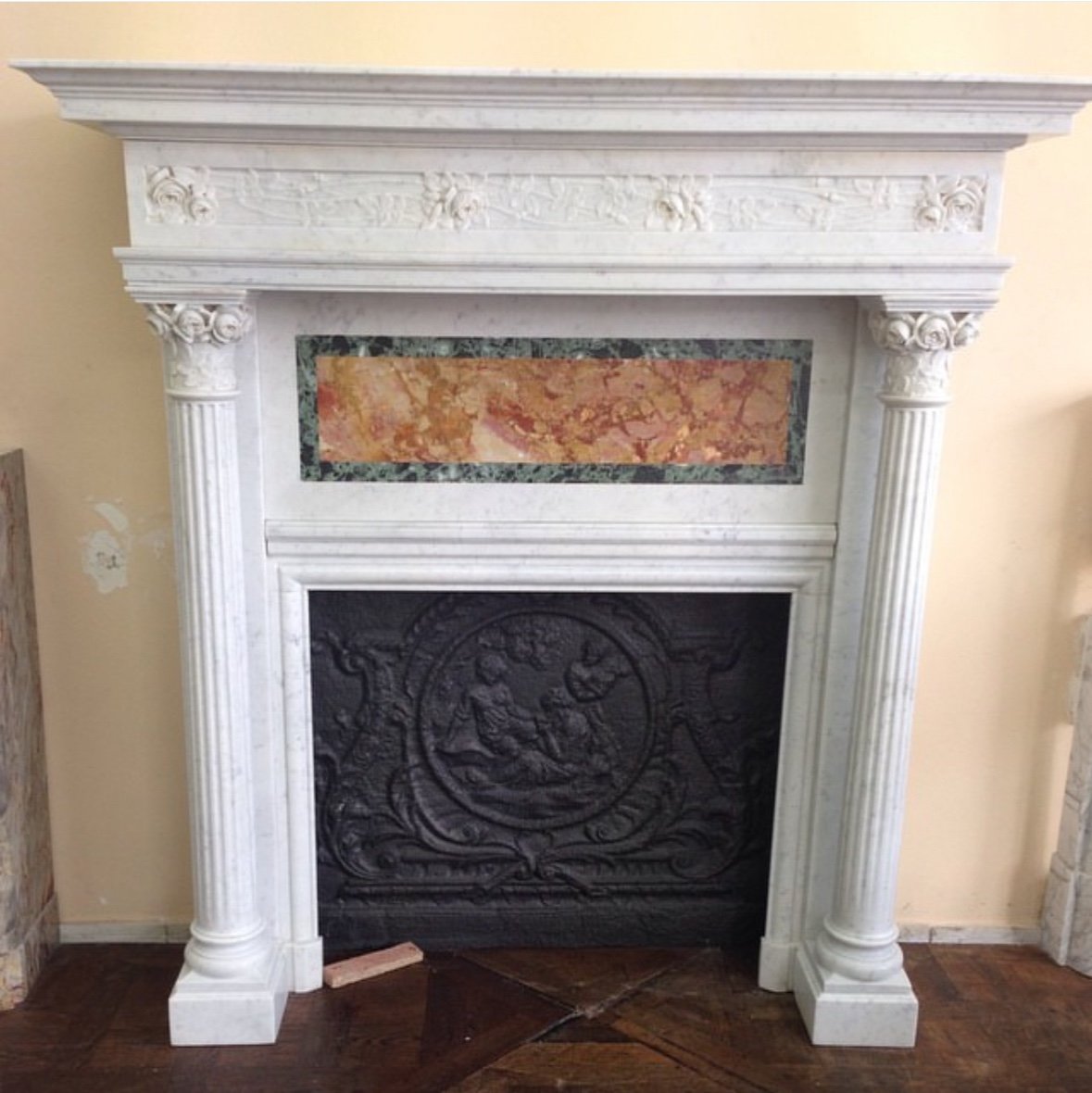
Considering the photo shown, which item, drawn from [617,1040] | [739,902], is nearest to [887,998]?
[739,902]

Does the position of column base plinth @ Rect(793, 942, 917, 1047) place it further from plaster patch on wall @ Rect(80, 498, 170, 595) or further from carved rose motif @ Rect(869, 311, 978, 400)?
plaster patch on wall @ Rect(80, 498, 170, 595)

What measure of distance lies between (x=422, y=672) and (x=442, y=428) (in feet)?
1.95

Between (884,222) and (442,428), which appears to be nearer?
(884,222)

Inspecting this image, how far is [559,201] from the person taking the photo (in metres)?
2.15

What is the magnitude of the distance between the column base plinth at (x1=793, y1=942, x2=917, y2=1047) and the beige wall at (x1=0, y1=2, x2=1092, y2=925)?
41 centimetres

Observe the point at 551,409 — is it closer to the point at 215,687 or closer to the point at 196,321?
the point at 196,321

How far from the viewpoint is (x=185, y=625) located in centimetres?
236

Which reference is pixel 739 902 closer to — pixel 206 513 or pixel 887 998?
pixel 887 998

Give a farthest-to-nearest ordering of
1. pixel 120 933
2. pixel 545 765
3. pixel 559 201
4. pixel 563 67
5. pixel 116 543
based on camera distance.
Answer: pixel 120 933 → pixel 545 765 → pixel 116 543 → pixel 563 67 → pixel 559 201

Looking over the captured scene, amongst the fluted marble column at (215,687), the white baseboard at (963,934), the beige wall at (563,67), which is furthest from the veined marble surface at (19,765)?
the white baseboard at (963,934)

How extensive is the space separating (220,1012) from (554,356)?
1599 millimetres

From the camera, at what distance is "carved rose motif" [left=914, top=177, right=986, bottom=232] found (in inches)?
85.0

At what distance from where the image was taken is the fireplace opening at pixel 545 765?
8.59 feet

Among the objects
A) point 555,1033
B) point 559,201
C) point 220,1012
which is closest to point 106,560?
point 220,1012
